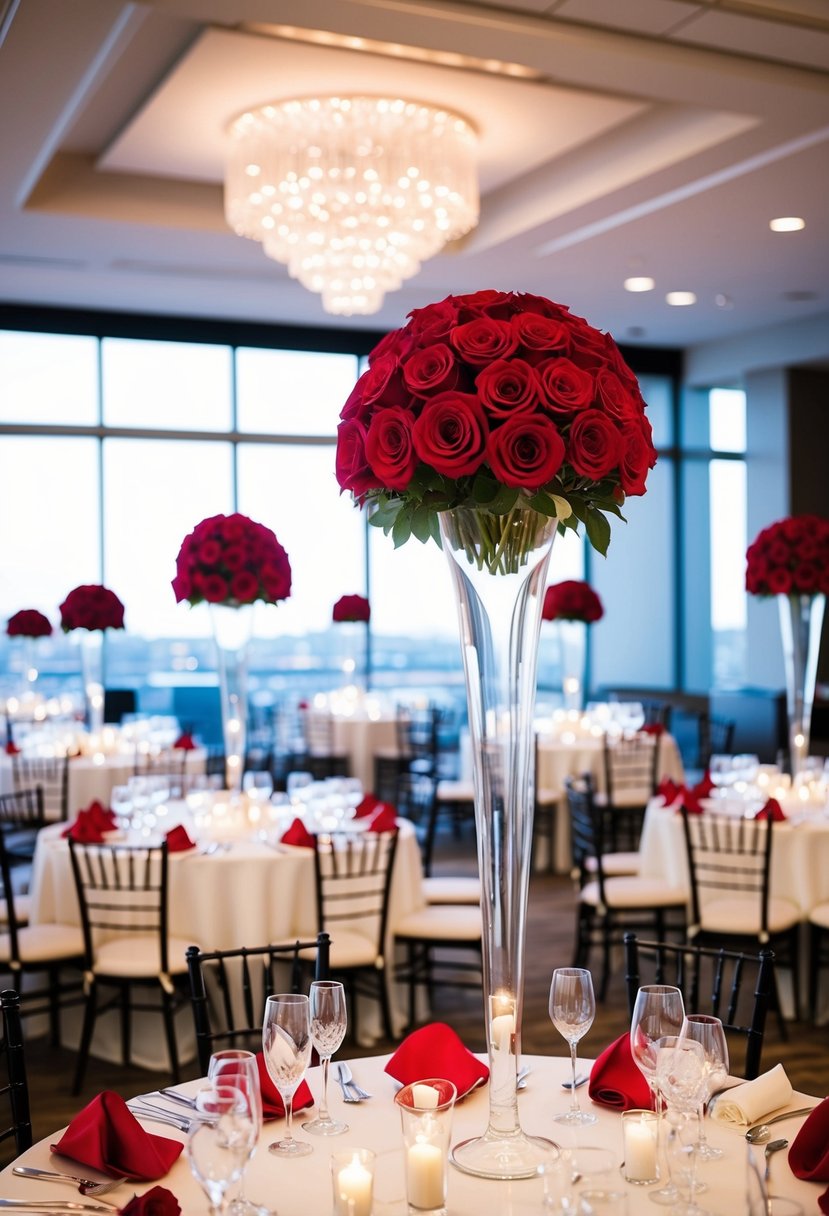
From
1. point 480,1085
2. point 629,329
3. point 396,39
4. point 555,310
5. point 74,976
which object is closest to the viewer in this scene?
point 555,310

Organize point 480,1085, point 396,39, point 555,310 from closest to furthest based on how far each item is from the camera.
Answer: point 555,310
point 480,1085
point 396,39

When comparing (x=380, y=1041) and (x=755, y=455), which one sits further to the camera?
(x=755, y=455)

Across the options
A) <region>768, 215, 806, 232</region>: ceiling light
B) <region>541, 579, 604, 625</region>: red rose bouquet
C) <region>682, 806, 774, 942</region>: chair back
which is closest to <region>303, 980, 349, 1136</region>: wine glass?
<region>682, 806, 774, 942</region>: chair back

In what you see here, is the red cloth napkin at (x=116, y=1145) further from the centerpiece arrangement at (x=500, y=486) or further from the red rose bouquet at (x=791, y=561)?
the red rose bouquet at (x=791, y=561)

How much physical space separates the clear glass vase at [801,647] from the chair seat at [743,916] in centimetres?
110

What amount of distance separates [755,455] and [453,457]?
441 inches

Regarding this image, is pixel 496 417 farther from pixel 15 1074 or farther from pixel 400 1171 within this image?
pixel 15 1074

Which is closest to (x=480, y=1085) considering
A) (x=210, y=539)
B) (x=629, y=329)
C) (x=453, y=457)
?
(x=453, y=457)

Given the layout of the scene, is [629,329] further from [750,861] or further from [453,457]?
[453,457]

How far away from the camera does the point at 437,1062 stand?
7.74 feet

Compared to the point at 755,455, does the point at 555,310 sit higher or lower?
lower

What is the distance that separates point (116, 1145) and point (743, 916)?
372 cm

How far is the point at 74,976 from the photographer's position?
18.5 feet

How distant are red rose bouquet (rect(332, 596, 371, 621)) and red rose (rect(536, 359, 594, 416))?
28.1 feet
